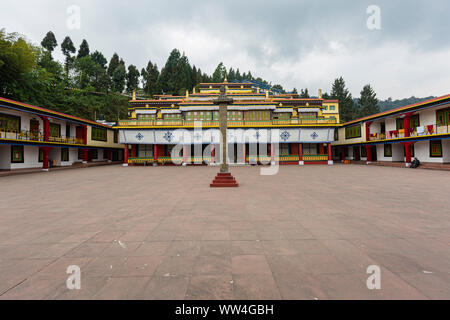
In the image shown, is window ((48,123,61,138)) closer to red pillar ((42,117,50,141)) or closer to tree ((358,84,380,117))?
red pillar ((42,117,50,141))

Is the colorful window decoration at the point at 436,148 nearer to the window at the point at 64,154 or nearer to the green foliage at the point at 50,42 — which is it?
the window at the point at 64,154

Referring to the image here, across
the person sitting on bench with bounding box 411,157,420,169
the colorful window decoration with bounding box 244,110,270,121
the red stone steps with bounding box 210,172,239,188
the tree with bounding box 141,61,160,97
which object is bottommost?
the red stone steps with bounding box 210,172,239,188

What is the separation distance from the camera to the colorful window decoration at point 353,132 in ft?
98.4

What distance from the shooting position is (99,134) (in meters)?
31.1

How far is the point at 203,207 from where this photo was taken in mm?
6941

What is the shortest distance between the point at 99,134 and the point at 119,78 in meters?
46.8

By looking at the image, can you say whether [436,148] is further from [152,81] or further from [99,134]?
[152,81]

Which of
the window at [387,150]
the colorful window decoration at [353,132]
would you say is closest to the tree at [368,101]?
the colorful window decoration at [353,132]

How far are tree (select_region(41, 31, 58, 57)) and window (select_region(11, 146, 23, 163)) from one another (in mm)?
77767

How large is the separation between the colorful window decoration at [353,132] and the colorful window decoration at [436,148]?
9.38 m

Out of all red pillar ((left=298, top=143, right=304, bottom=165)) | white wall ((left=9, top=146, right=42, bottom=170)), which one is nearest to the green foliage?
white wall ((left=9, top=146, right=42, bottom=170))

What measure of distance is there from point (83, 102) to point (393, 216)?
176 ft

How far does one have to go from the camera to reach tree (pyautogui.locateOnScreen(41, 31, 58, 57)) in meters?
74.6
